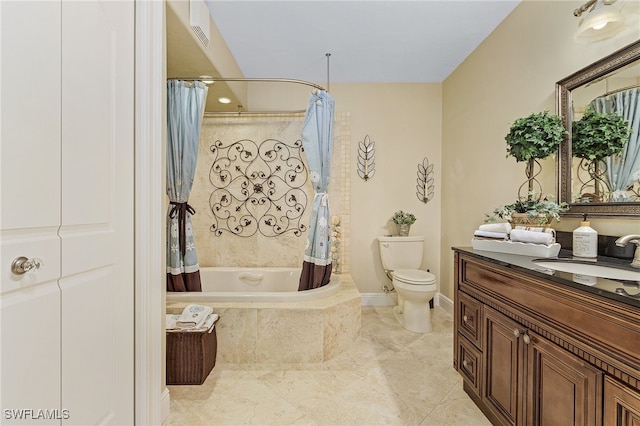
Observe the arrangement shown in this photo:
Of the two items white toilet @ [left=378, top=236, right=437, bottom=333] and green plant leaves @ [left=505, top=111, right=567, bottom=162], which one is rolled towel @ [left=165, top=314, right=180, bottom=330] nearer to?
white toilet @ [left=378, top=236, right=437, bottom=333]

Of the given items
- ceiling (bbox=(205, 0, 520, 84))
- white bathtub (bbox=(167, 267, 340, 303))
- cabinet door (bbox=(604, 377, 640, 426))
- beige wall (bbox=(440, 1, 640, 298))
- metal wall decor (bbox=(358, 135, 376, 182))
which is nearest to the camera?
cabinet door (bbox=(604, 377, 640, 426))

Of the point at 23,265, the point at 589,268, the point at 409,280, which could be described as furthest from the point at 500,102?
the point at 23,265

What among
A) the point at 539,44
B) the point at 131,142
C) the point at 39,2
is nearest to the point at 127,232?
the point at 131,142

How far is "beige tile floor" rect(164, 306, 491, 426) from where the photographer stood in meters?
1.48

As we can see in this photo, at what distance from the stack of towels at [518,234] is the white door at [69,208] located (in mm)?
1828

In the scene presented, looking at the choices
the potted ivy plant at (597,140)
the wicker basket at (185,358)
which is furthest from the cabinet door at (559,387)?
the wicker basket at (185,358)

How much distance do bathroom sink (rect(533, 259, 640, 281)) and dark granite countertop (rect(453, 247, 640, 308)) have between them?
26mm

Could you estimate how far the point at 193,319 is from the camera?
5.82ft

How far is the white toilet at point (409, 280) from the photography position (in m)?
2.44

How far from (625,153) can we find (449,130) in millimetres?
1836

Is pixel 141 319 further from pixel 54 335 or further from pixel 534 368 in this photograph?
pixel 534 368

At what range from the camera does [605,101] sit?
141cm

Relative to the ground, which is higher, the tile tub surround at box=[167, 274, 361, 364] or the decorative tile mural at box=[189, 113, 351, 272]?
the decorative tile mural at box=[189, 113, 351, 272]

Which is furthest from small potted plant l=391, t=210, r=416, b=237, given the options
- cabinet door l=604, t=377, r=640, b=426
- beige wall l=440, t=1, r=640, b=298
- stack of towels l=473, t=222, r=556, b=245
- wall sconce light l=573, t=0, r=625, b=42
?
cabinet door l=604, t=377, r=640, b=426
